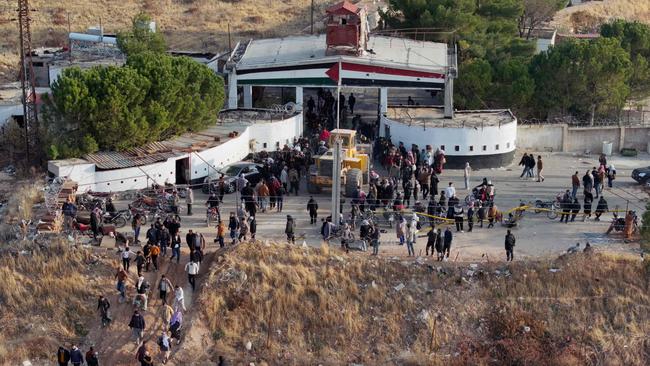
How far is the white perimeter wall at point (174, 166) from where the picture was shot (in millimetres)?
34531

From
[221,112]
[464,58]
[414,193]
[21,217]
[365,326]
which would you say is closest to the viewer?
[365,326]

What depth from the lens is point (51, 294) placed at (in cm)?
2898

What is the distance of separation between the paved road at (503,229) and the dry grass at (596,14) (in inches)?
1349

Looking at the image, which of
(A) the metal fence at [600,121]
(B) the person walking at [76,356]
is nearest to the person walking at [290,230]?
(B) the person walking at [76,356]

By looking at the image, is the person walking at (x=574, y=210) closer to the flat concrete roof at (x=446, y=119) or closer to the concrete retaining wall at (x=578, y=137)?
the flat concrete roof at (x=446, y=119)

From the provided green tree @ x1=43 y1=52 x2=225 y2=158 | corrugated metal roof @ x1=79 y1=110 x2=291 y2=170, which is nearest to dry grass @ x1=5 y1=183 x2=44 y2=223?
green tree @ x1=43 y1=52 x2=225 y2=158

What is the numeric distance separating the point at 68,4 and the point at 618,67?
142 feet

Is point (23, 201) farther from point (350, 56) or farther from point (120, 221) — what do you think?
point (350, 56)

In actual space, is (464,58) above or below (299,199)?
above

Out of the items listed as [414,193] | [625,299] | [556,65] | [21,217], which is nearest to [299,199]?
[414,193]

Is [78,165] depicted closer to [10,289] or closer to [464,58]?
[10,289]

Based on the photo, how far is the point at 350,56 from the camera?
4366cm

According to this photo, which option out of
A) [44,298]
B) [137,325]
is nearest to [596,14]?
[44,298]

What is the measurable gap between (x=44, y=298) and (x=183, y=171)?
9308 mm
